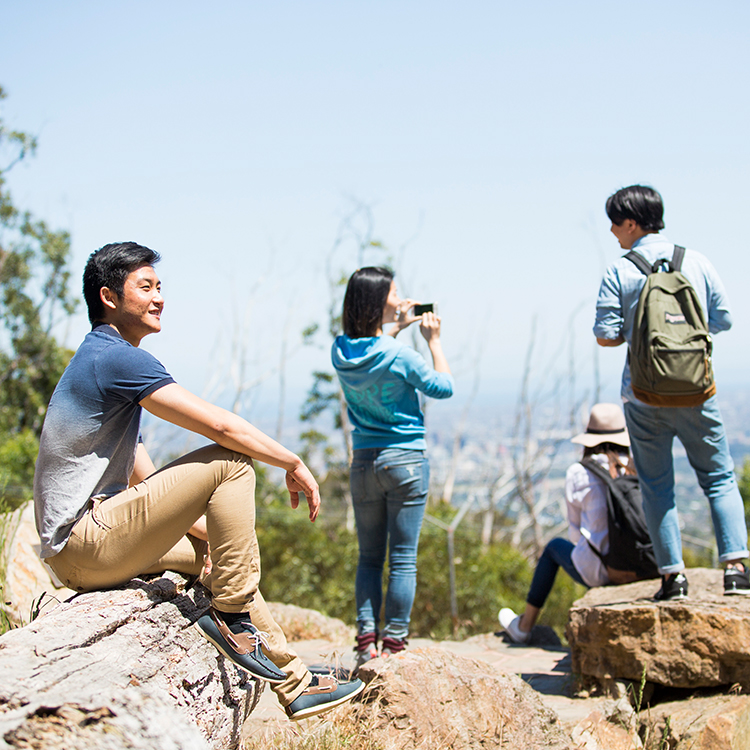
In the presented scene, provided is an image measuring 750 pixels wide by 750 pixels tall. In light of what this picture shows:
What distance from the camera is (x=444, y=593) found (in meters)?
7.68

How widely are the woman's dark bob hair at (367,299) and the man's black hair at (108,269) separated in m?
1.27

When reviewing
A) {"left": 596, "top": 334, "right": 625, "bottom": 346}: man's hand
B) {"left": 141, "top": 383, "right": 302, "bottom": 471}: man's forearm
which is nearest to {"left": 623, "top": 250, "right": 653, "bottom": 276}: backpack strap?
{"left": 596, "top": 334, "right": 625, "bottom": 346}: man's hand

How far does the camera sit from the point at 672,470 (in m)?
3.38

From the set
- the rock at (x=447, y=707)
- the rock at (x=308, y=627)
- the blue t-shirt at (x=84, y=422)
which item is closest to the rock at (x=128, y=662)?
the blue t-shirt at (x=84, y=422)

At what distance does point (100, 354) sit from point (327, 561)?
619cm

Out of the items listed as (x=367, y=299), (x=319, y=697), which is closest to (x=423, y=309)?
(x=367, y=299)

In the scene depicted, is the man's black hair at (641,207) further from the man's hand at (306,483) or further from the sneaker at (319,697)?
the sneaker at (319,697)

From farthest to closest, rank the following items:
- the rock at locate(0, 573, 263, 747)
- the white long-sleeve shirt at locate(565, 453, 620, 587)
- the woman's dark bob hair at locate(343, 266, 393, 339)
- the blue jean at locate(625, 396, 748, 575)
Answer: the white long-sleeve shirt at locate(565, 453, 620, 587)
the woman's dark bob hair at locate(343, 266, 393, 339)
the blue jean at locate(625, 396, 748, 575)
the rock at locate(0, 573, 263, 747)

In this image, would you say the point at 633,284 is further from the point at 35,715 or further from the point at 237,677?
the point at 35,715

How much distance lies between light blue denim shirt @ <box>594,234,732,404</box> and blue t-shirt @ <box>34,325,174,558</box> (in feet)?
6.90

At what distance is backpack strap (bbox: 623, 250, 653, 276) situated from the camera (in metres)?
3.37

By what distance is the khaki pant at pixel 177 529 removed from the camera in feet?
7.17

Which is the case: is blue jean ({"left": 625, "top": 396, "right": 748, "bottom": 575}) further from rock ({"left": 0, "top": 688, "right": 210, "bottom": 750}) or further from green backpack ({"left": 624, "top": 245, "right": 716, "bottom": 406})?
rock ({"left": 0, "top": 688, "right": 210, "bottom": 750})

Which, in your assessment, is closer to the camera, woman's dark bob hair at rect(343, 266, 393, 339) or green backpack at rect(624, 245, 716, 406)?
green backpack at rect(624, 245, 716, 406)
